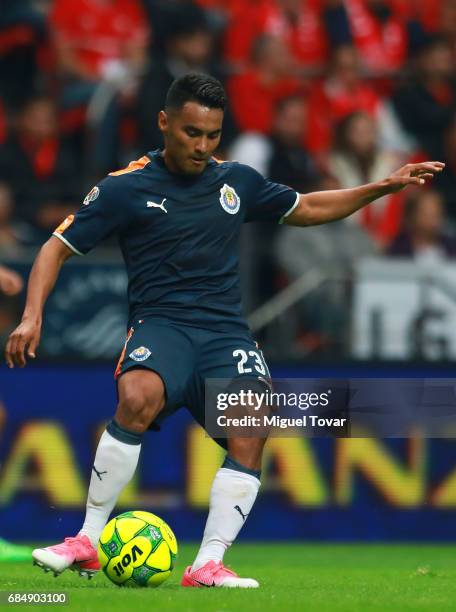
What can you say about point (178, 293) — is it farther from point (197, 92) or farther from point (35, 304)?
point (197, 92)

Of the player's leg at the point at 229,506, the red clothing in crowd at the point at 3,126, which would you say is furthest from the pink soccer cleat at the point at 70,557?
the red clothing in crowd at the point at 3,126

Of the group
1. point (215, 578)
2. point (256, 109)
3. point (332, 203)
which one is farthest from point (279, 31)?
point (215, 578)

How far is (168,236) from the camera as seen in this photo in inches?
269

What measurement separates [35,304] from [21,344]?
0.89 ft

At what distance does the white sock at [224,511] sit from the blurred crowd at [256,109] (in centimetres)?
433

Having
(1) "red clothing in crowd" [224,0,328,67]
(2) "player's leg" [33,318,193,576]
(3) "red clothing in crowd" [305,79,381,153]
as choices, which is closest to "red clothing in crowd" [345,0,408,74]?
(1) "red clothing in crowd" [224,0,328,67]

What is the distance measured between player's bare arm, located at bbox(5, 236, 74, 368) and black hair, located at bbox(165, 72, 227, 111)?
2.79 ft

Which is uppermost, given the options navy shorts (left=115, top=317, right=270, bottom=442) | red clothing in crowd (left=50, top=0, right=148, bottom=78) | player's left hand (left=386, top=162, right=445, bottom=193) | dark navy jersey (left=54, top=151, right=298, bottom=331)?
red clothing in crowd (left=50, top=0, right=148, bottom=78)

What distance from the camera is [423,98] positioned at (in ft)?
44.7

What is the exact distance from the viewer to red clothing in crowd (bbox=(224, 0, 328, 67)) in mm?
13828

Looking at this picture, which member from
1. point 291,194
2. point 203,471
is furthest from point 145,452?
point 291,194

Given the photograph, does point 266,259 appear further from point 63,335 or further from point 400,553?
point 400,553

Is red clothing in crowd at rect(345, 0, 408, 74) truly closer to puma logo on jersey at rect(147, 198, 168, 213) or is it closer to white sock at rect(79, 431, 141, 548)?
puma logo on jersey at rect(147, 198, 168, 213)

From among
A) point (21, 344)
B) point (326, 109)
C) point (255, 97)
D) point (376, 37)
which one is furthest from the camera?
point (376, 37)
